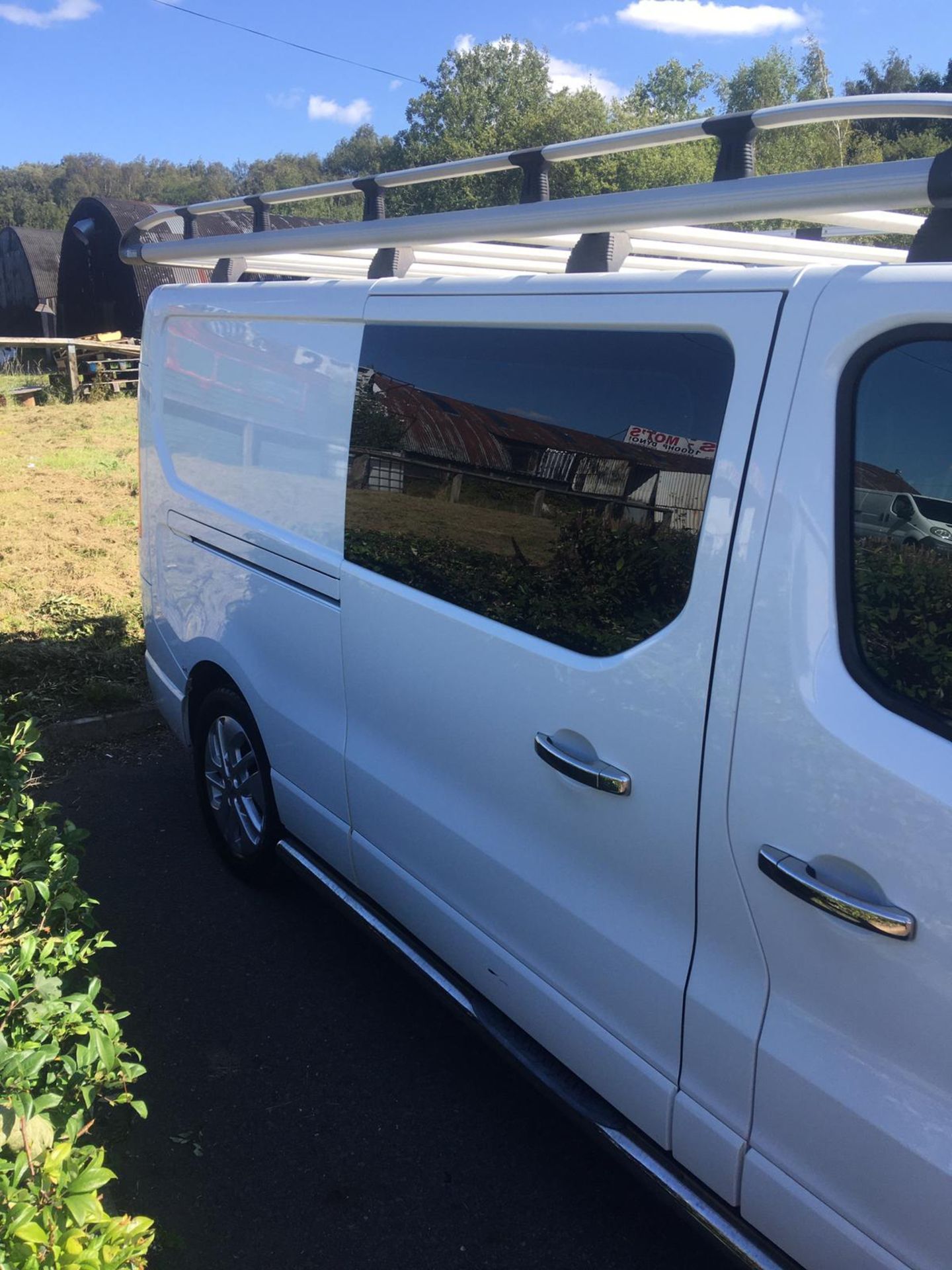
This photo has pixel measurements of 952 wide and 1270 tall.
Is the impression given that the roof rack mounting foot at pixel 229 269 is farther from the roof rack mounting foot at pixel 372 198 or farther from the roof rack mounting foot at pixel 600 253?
the roof rack mounting foot at pixel 600 253

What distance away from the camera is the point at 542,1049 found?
2.35 m

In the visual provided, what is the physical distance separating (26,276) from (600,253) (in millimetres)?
30483

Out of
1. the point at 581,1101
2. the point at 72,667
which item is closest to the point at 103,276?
the point at 72,667

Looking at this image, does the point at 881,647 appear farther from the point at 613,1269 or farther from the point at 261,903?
the point at 261,903

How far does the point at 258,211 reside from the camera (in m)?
3.89

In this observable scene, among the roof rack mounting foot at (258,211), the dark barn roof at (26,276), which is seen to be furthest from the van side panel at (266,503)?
the dark barn roof at (26,276)

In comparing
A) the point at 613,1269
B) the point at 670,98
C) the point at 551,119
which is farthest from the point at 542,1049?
the point at 670,98

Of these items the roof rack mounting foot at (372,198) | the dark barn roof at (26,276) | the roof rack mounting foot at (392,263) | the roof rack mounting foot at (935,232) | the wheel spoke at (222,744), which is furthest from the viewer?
the dark barn roof at (26,276)

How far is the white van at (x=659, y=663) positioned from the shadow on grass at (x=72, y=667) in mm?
2557

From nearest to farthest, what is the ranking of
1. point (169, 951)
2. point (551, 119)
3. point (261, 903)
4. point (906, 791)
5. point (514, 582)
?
point (906, 791) < point (514, 582) < point (169, 951) < point (261, 903) < point (551, 119)

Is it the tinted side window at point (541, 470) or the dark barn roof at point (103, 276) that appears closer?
the tinted side window at point (541, 470)

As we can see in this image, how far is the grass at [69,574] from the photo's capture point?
558cm

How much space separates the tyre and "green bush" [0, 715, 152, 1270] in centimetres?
109

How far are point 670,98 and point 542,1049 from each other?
70.4 metres
